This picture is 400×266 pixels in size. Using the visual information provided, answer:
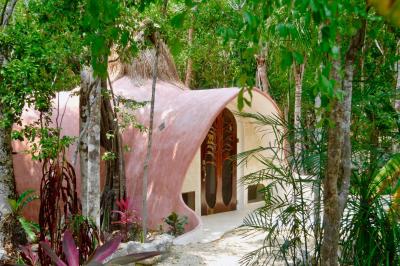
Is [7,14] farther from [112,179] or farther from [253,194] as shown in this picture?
[253,194]

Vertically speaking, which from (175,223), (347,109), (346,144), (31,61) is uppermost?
(31,61)

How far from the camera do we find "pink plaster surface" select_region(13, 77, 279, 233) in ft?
26.9

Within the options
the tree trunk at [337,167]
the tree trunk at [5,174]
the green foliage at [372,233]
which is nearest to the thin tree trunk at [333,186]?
the tree trunk at [337,167]

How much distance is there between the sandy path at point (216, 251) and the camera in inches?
257

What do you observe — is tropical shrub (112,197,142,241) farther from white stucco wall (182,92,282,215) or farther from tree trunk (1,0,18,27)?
tree trunk (1,0,18,27)

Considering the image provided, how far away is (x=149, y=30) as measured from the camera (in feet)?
21.2

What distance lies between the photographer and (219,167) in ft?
32.9

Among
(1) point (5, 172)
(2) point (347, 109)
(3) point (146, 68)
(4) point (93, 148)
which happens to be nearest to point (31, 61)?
(4) point (93, 148)

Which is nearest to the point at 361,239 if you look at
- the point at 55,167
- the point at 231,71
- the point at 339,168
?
the point at 339,168

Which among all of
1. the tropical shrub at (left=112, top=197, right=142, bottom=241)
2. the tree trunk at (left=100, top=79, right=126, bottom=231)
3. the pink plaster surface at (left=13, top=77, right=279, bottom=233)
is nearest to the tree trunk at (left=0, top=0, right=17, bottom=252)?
the pink plaster surface at (left=13, top=77, right=279, bottom=233)

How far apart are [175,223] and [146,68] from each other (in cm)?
358

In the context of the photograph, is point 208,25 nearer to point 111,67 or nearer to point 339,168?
point 111,67

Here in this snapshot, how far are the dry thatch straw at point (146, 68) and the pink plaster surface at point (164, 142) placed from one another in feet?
0.78

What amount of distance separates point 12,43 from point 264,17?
3930mm
